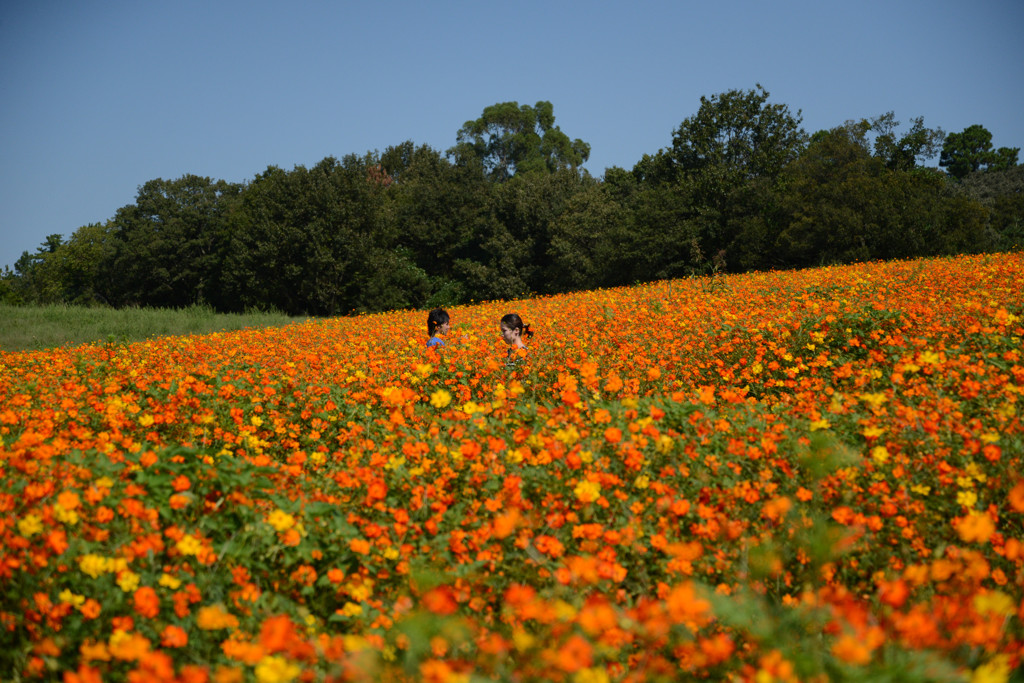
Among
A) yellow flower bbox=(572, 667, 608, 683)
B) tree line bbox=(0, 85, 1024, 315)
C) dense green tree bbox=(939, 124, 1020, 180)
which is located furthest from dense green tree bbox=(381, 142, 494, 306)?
dense green tree bbox=(939, 124, 1020, 180)

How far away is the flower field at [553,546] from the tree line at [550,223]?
788 inches

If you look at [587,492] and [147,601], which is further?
[587,492]

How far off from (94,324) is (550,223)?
24.0 metres

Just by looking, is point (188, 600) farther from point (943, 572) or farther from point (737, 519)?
point (943, 572)

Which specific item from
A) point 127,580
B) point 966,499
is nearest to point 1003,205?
point 966,499

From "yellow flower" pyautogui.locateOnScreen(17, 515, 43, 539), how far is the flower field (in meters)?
0.02

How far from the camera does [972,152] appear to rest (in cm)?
7081

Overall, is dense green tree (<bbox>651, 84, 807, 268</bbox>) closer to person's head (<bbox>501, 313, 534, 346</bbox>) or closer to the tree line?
the tree line

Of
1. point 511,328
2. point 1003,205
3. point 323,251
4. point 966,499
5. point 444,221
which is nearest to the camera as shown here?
point 966,499

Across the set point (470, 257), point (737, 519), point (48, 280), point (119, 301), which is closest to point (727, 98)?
point (470, 257)

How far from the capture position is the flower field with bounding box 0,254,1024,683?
5.88 ft

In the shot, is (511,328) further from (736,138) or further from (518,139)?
(518,139)

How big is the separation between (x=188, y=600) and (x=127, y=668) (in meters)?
0.26

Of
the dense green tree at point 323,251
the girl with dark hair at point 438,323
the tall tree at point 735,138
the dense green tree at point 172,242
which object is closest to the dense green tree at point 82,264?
the dense green tree at point 172,242
